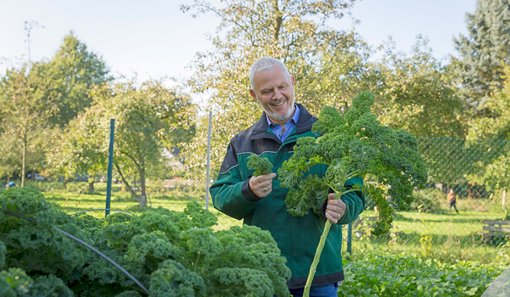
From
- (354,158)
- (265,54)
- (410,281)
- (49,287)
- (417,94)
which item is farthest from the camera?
(417,94)

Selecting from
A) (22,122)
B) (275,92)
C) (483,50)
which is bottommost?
(275,92)

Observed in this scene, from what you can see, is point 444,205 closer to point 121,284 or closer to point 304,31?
point 304,31

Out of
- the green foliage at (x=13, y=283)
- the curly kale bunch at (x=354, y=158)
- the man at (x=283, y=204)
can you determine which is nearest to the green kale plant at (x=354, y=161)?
the curly kale bunch at (x=354, y=158)

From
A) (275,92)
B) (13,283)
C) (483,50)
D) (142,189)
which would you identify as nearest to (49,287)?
(13,283)

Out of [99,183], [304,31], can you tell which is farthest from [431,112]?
[99,183]

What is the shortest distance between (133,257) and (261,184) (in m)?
1.06

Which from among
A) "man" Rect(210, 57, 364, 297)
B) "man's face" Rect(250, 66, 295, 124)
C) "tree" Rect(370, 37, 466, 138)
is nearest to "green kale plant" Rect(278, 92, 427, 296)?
"man" Rect(210, 57, 364, 297)

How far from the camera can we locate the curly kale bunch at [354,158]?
2.48 m

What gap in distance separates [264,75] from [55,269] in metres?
1.64

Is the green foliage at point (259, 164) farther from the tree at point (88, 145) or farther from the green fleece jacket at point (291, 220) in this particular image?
the tree at point (88, 145)

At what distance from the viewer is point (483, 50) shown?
3688cm

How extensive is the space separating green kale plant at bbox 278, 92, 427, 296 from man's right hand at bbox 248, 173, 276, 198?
0.09 meters

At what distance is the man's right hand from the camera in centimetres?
275

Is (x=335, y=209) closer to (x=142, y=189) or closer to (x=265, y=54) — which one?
(x=265, y=54)
